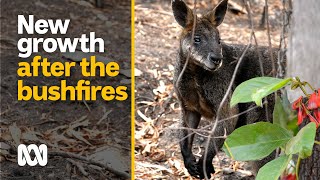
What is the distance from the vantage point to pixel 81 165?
6.23m

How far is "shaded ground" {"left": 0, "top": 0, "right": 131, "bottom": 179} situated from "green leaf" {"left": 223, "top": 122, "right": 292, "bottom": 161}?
2949 mm

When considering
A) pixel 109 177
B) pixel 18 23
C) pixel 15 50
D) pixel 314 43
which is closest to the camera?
pixel 314 43

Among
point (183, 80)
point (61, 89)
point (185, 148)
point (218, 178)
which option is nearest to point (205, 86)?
point (183, 80)

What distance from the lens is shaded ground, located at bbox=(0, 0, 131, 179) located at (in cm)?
623

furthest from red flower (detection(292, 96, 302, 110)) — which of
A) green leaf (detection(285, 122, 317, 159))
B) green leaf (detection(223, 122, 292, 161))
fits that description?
green leaf (detection(285, 122, 317, 159))

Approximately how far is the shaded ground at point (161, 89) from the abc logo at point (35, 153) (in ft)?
2.79

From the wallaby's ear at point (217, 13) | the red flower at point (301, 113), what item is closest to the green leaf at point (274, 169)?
the red flower at point (301, 113)

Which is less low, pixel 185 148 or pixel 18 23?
pixel 18 23

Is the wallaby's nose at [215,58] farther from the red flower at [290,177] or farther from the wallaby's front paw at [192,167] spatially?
the red flower at [290,177]

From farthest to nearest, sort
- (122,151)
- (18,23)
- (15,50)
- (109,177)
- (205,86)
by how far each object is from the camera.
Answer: (18,23)
(15,50)
(122,151)
(109,177)
(205,86)

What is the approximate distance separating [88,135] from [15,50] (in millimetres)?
→ 1939

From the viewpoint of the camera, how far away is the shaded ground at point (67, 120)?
20.5 feet

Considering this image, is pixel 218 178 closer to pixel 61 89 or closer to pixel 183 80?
pixel 183 80

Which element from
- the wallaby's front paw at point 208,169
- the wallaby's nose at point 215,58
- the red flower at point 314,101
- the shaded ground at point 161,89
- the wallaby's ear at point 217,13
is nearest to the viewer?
the red flower at point 314,101
